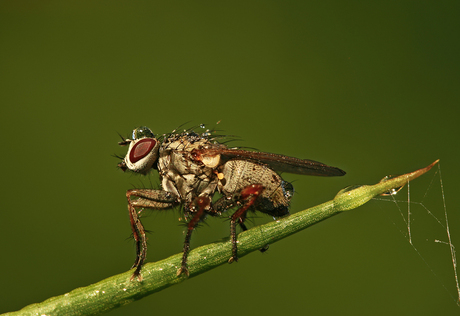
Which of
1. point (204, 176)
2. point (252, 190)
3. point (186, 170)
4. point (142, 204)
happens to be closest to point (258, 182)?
point (252, 190)

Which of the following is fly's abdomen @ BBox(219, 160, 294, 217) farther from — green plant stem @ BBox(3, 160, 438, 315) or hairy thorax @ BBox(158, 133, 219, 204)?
green plant stem @ BBox(3, 160, 438, 315)

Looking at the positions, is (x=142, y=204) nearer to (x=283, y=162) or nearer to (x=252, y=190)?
(x=252, y=190)

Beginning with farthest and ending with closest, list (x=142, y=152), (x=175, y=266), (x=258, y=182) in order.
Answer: (x=142, y=152), (x=258, y=182), (x=175, y=266)

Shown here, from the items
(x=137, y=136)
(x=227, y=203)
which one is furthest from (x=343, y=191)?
(x=137, y=136)

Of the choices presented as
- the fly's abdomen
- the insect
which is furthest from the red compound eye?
the fly's abdomen

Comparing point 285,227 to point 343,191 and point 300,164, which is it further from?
point 300,164

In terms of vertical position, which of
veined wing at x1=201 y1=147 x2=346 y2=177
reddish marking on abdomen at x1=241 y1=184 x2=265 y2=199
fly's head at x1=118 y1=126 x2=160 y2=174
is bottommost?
reddish marking on abdomen at x1=241 y1=184 x2=265 y2=199

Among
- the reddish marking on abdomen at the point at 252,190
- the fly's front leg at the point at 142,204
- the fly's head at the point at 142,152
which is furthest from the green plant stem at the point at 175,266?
the fly's head at the point at 142,152

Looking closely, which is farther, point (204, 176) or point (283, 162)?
point (204, 176)
